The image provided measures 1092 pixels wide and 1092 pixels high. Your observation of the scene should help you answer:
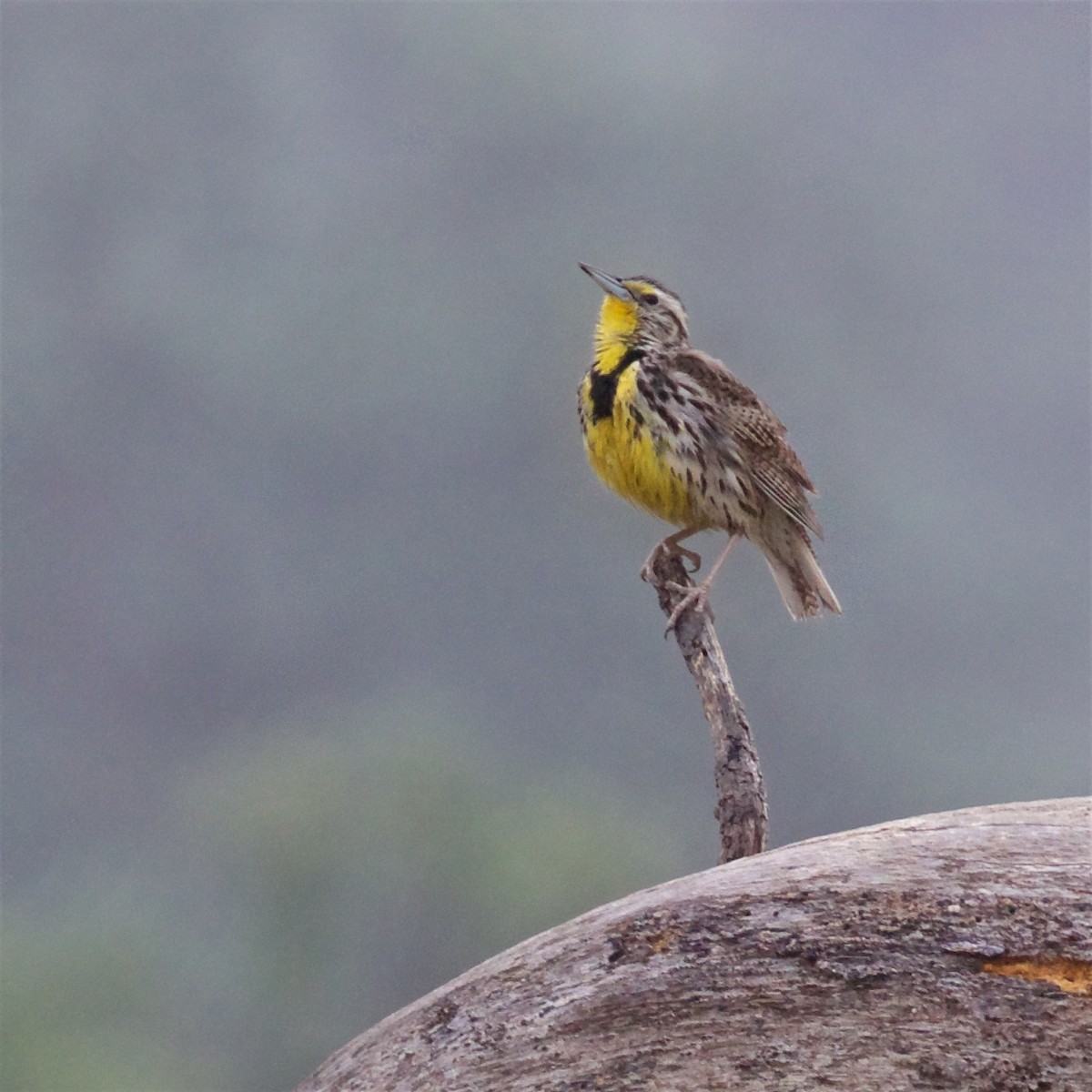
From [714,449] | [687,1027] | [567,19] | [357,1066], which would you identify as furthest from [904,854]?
[567,19]

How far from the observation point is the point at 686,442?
4.02 metres

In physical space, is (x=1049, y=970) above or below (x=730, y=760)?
below

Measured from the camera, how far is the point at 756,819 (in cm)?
339

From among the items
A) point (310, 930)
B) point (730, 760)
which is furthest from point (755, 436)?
point (310, 930)

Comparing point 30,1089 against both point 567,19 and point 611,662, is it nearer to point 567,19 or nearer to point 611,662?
point 611,662

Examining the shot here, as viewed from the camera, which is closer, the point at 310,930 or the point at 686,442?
the point at 686,442

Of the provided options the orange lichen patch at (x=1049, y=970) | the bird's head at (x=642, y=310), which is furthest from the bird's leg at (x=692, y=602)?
the orange lichen patch at (x=1049, y=970)

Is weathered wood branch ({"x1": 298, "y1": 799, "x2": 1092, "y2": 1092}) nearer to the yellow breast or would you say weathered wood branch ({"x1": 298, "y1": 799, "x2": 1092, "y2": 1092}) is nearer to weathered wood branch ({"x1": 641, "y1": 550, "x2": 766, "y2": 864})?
weathered wood branch ({"x1": 641, "y1": 550, "x2": 766, "y2": 864})

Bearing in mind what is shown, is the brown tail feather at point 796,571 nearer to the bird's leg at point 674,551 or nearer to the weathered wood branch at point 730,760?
the bird's leg at point 674,551

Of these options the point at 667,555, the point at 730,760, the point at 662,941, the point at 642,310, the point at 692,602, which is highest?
the point at 642,310

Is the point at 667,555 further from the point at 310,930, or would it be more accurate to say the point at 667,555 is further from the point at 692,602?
the point at 310,930

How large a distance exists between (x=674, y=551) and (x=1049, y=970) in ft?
5.58

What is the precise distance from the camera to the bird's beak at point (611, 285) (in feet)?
14.0

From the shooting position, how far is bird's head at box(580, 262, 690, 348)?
427 centimetres
